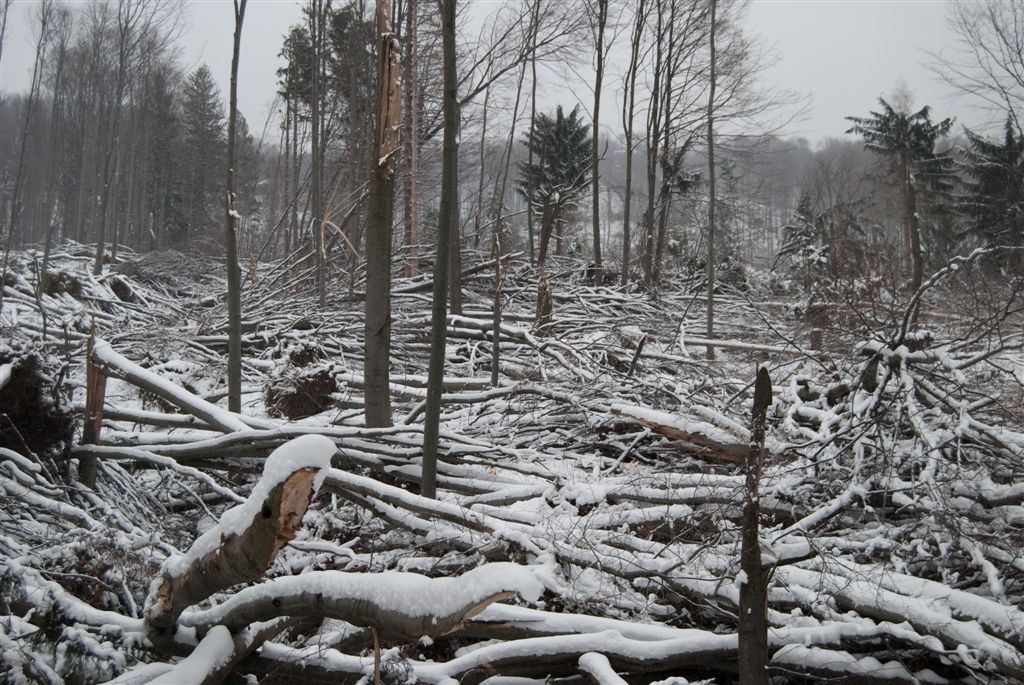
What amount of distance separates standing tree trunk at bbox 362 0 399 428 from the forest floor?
1.30 feet

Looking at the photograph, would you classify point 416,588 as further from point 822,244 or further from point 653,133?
point 822,244

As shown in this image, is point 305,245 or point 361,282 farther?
point 305,245

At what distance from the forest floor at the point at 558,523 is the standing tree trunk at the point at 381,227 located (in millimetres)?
396

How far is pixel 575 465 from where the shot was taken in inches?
231

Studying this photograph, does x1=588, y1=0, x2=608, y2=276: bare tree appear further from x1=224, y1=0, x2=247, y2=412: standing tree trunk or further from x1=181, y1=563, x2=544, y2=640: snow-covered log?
x1=181, y1=563, x2=544, y2=640: snow-covered log

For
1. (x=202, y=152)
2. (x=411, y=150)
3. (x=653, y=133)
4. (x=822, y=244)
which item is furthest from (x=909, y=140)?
(x=202, y=152)

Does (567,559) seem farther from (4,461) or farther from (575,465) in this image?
(4,461)

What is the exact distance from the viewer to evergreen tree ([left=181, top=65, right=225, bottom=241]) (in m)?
33.9

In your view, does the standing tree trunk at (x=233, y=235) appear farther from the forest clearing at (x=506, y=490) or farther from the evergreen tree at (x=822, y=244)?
the evergreen tree at (x=822, y=244)

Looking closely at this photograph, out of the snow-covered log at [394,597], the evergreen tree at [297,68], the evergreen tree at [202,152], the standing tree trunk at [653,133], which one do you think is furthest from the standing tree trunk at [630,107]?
the evergreen tree at [202,152]

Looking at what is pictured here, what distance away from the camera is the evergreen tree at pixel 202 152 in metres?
33.9

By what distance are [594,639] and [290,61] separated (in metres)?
23.4

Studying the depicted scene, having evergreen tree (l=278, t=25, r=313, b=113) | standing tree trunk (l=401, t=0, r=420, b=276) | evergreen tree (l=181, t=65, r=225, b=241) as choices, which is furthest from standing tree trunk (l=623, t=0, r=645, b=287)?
evergreen tree (l=181, t=65, r=225, b=241)

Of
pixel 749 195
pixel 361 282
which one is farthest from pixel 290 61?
pixel 749 195
